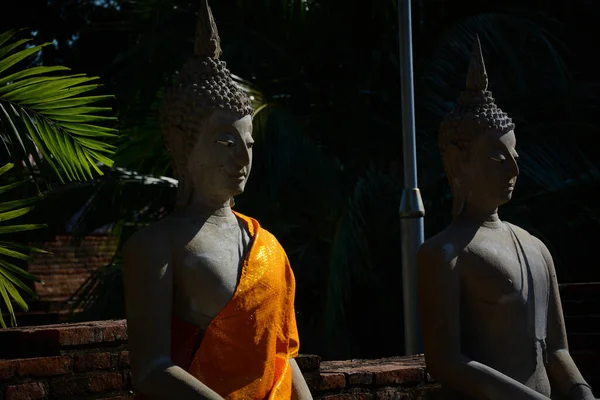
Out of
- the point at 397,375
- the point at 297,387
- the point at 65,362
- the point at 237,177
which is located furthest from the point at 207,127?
the point at 397,375

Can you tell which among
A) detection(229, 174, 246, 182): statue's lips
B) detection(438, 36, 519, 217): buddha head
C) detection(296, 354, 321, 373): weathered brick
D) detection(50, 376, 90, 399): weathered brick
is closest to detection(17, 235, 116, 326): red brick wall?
detection(296, 354, 321, 373): weathered brick

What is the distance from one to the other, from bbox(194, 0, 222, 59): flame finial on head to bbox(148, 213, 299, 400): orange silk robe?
26.6 inches

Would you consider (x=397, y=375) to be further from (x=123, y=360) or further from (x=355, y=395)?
(x=123, y=360)

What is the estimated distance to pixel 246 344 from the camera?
3711 millimetres

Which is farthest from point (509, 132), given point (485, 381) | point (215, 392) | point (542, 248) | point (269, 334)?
point (215, 392)

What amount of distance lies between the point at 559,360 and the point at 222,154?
1.56m

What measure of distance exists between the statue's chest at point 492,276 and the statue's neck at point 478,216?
12cm

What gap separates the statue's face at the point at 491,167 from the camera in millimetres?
4395

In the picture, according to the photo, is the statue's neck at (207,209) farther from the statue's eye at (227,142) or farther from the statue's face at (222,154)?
the statue's eye at (227,142)

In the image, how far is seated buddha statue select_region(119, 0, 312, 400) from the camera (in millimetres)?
3631

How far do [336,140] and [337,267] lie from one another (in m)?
2.33

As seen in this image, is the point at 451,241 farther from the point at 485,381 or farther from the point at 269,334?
the point at 269,334

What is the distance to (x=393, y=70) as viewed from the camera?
12766 millimetres

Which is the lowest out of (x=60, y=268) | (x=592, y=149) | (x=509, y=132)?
(x=60, y=268)
